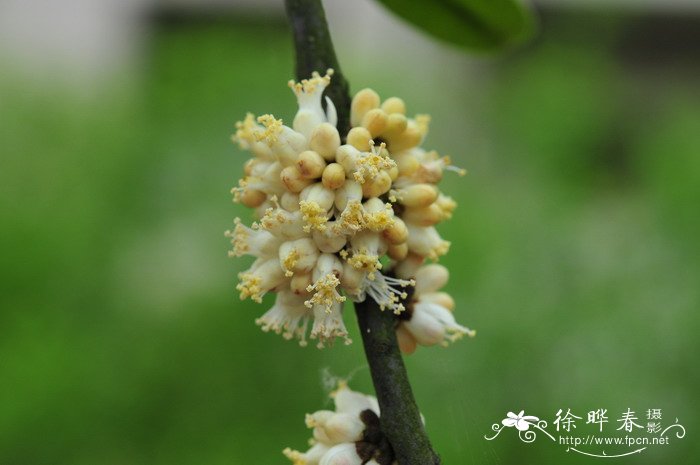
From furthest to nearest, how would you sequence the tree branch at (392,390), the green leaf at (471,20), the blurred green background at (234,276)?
the blurred green background at (234,276) < the green leaf at (471,20) < the tree branch at (392,390)

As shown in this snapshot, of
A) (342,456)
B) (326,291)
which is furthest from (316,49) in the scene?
(342,456)

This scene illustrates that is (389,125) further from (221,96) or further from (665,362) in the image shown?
(221,96)

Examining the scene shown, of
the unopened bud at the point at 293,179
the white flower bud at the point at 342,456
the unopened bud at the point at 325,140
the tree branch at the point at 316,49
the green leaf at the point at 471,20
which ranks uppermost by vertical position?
the green leaf at the point at 471,20

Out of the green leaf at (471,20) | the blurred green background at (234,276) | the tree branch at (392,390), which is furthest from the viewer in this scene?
the blurred green background at (234,276)

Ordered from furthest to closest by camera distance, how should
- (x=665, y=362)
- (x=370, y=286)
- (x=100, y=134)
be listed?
(x=100, y=134) → (x=665, y=362) → (x=370, y=286)

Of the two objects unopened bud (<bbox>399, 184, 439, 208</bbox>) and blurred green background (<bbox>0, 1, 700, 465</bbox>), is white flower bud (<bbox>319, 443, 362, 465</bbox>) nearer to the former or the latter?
unopened bud (<bbox>399, 184, 439, 208</bbox>)

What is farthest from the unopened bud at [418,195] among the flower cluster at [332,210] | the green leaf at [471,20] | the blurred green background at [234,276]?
the blurred green background at [234,276]

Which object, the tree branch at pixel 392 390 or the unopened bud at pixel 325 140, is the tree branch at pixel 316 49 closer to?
the unopened bud at pixel 325 140

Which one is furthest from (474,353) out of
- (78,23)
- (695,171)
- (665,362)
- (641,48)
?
(78,23)
